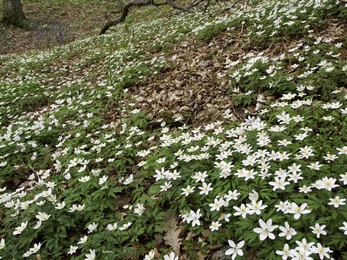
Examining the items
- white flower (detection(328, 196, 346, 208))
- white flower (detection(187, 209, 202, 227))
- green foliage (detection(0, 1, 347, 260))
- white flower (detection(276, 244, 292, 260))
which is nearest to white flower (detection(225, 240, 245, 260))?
green foliage (detection(0, 1, 347, 260))

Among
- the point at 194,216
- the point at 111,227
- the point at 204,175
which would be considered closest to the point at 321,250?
the point at 194,216

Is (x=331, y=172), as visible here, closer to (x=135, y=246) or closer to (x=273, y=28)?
(x=135, y=246)

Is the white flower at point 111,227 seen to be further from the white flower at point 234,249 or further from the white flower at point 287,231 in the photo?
the white flower at point 287,231

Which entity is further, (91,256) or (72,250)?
(72,250)

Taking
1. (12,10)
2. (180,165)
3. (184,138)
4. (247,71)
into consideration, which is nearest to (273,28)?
(247,71)

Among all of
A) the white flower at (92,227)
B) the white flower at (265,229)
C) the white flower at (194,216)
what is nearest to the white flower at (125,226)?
the white flower at (92,227)

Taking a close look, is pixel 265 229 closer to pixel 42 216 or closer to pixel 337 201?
pixel 337 201

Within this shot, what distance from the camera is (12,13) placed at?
59.9 feet

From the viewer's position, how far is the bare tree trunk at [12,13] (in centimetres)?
1803

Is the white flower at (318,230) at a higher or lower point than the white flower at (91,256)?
higher

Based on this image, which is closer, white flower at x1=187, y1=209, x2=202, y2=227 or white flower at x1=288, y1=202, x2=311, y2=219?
white flower at x1=288, y1=202, x2=311, y2=219

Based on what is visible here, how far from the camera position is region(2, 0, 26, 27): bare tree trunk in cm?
1803

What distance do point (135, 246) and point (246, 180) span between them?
1.16 meters

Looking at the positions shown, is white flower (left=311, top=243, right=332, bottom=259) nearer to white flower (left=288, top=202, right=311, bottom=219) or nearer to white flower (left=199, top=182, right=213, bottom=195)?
white flower (left=288, top=202, right=311, bottom=219)
